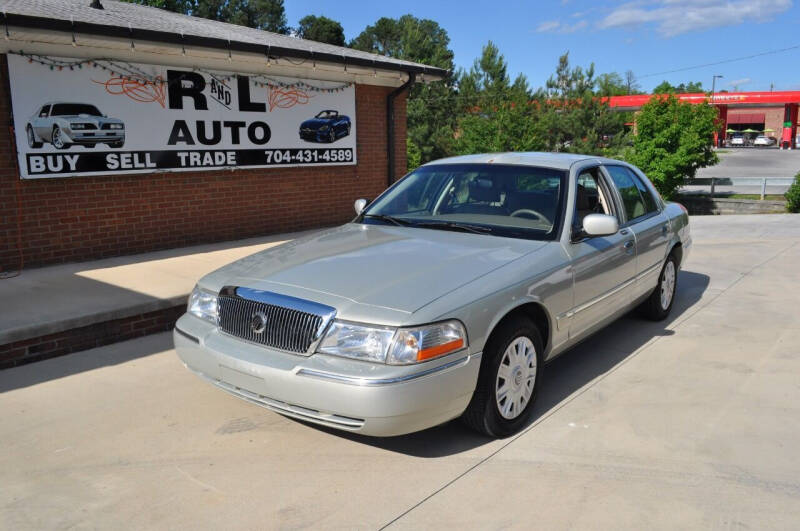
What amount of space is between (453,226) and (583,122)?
19880 mm

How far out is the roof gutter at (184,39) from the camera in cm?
665

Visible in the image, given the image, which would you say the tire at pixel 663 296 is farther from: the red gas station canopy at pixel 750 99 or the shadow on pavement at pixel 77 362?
the red gas station canopy at pixel 750 99

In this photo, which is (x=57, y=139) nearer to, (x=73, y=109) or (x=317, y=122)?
(x=73, y=109)

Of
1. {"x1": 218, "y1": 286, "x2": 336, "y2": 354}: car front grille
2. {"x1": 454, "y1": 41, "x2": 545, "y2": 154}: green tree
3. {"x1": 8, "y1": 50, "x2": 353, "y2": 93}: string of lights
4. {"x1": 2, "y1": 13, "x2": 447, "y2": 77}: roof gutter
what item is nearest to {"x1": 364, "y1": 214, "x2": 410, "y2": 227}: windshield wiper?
{"x1": 218, "y1": 286, "x2": 336, "y2": 354}: car front grille

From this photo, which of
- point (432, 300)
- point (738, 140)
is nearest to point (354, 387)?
point (432, 300)

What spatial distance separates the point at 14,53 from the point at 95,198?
1792 mm

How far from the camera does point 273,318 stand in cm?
354

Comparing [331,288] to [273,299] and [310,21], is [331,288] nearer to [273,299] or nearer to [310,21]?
[273,299]

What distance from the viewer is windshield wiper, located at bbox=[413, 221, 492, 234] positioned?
14.9 feet

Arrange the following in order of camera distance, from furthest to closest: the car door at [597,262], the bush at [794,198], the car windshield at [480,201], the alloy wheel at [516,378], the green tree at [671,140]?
the green tree at [671,140], the bush at [794,198], the car windshield at [480,201], the car door at [597,262], the alloy wheel at [516,378]

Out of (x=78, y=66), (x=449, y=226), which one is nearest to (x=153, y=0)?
(x=78, y=66)

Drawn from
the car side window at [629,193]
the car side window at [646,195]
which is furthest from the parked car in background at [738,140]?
the car side window at [629,193]

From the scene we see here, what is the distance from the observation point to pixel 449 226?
464 centimetres

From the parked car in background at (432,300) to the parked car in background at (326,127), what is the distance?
17.9 feet
